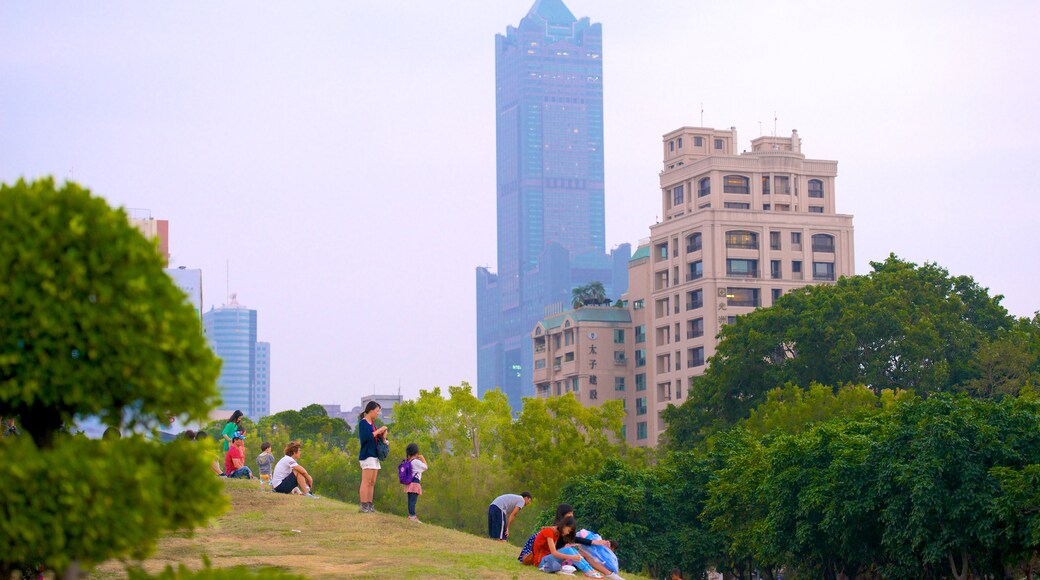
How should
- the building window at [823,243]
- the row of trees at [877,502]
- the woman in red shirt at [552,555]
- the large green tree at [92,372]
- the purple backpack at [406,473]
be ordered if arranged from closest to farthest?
the large green tree at [92,372]
the woman in red shirt at [552,555]
the purple backpack at [406,473]
the row of trees at [877,502]
the building window at [823,243]

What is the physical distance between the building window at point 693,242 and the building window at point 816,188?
12182mm

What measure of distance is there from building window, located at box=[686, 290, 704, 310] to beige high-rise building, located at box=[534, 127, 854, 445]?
0.09 metres

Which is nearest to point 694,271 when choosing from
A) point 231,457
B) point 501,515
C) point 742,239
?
point 742,239

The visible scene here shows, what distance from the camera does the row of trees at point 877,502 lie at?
114ft

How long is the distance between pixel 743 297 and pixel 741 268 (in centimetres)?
302

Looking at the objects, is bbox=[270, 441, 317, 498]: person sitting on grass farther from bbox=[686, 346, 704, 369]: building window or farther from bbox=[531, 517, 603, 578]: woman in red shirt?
bbox=[686, 346, 704, 369]: building window

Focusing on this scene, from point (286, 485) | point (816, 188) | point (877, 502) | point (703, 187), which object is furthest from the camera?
point (816, 188)

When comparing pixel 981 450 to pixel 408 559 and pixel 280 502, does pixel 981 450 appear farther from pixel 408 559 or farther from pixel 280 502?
pixel 408 559

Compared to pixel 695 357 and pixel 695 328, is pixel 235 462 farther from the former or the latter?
pixel 695 328

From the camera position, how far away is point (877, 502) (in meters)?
38.0

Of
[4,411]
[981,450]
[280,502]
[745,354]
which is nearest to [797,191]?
[745,354]

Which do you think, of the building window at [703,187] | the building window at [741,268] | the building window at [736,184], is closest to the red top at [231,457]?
the building window at [741,268]

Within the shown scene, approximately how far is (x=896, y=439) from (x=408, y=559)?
20622mm

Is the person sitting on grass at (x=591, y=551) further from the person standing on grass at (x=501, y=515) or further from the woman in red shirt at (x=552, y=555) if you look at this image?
the person standing on grass at (x=501, y=515)
